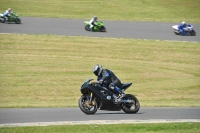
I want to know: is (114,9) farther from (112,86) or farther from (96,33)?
(112,86)

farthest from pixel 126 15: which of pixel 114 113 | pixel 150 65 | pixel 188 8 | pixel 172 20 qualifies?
pixel 114 113

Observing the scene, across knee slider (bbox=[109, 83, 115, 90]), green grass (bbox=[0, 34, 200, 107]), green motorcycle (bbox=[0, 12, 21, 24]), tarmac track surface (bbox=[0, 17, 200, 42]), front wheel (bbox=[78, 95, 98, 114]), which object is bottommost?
green grass (bbox=[0, 34, 200, 107])

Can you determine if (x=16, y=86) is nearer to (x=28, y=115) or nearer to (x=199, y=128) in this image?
(x=28, y=115)

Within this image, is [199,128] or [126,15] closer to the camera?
[199,128]

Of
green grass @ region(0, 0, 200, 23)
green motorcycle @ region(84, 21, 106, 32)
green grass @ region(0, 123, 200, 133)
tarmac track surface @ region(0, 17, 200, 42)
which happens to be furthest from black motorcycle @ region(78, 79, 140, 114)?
green grass @ region(0, 0, 200, 23)

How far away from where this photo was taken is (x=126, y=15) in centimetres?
4712

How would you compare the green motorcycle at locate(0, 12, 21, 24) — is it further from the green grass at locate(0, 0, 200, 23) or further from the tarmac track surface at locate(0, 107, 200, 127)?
the tarmac track surface at locate(0, 107, 200, 127)

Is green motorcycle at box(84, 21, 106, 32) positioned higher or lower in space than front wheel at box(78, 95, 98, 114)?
lower

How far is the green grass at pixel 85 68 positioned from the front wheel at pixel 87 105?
3.72 meters

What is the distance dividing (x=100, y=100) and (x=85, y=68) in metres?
13.5

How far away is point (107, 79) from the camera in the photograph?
15.9 meters

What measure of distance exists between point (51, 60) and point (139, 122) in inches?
682

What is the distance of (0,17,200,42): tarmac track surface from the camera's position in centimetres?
3903

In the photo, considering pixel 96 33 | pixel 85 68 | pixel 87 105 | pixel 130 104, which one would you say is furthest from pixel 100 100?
pixel 96 33
